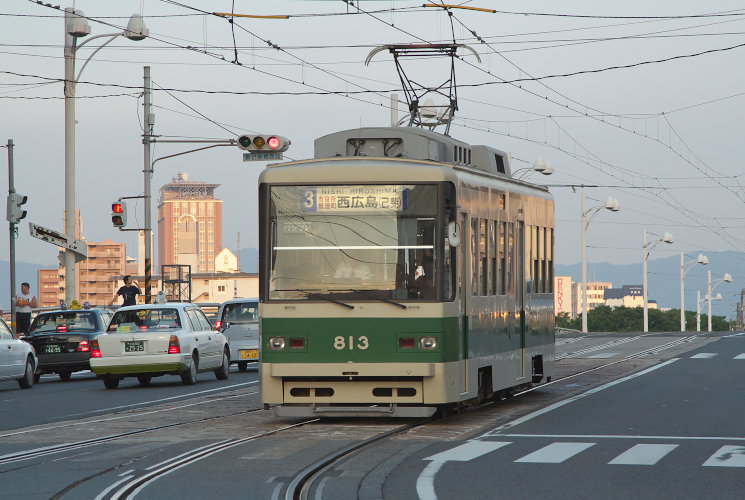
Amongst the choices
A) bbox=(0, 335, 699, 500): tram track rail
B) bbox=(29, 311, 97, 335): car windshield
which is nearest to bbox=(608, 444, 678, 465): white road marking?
bbox=(0, 335, 699, 500): tram track rail

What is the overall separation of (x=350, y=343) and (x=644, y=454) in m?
4.02

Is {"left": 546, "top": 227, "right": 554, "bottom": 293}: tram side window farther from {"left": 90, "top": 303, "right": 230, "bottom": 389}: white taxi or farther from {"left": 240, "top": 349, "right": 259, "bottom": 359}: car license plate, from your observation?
{"left": 240, "top": 349, "right": 259, "bottom": 359}: car license plate

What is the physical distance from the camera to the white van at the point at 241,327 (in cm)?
3033

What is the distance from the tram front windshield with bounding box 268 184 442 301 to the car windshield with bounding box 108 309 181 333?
388 inches

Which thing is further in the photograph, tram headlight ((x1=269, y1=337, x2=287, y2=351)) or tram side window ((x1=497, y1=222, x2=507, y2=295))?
tram side window ((x1=497, y1=222, x2=507, y2=295))

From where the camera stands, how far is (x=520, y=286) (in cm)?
1919

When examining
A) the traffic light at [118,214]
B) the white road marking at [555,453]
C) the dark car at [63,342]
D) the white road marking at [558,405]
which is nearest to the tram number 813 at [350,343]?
the white road marking at [558,405]

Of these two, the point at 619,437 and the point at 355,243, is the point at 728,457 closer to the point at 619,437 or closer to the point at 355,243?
the point at 619,437

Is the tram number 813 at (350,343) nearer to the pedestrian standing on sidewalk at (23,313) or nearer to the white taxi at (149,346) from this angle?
the white taxi at (149,346)

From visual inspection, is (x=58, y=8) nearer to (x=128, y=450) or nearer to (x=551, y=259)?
(x=551, y=259)

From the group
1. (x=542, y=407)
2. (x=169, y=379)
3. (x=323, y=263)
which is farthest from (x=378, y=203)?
(x=169, y=379)

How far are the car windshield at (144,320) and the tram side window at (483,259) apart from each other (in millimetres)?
9506

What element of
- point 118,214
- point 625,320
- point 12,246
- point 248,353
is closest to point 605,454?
point 248,353

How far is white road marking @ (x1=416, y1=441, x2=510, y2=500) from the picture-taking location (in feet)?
33.6
